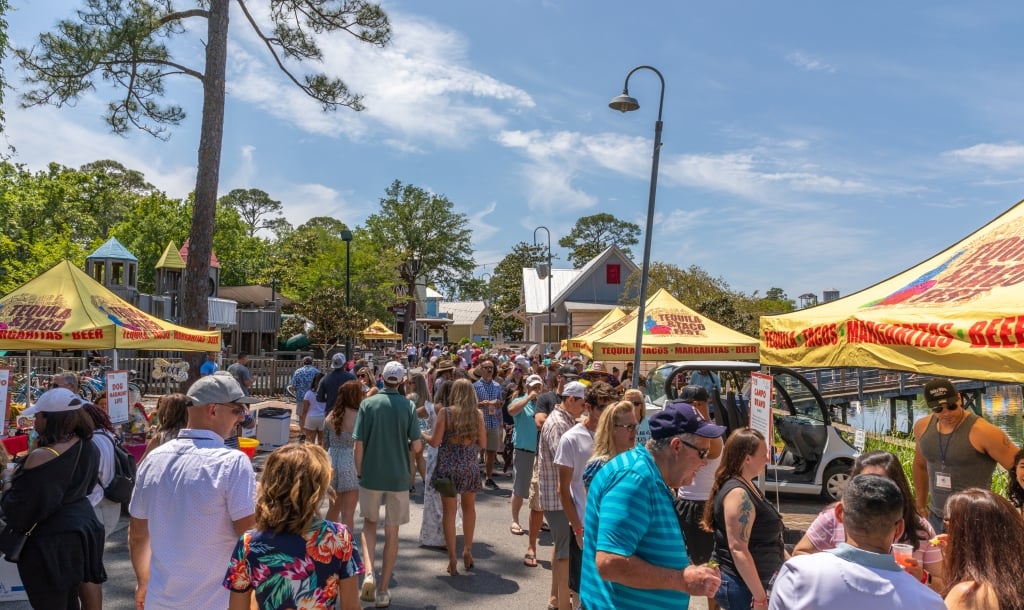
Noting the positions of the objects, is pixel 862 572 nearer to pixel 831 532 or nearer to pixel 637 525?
pixel 637 525

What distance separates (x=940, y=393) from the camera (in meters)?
4.97

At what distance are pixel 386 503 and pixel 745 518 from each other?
3.15 metres

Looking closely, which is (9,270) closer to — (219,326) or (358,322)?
(219,326)

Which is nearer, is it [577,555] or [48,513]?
[48,513]

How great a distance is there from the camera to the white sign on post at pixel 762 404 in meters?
6.68

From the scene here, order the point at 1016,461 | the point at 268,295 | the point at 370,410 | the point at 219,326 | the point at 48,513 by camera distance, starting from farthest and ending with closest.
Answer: the point at 268,295, the point at 219,326, the point at 370,410, the point at 1016,461, the point at 48,513

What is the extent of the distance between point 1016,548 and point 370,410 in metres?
4.46

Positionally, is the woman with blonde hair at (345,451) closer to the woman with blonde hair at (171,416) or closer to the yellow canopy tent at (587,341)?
the woman with blonde hair at (171,416)

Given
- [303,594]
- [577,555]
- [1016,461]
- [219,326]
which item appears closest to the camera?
[303,594]

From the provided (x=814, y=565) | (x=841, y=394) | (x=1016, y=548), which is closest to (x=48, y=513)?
(x=814, y=565)

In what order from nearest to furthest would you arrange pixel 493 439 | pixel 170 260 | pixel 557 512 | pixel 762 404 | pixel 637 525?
pixel 637 525, pixel 557 512, pixel 762 404, pixel 493 439, pixel 170 260

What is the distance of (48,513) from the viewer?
3715mm

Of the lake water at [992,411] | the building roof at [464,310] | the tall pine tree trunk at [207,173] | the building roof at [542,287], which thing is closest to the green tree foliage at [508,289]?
the building roof at [464,310]

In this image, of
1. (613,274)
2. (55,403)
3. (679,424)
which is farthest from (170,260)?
(679,424)
